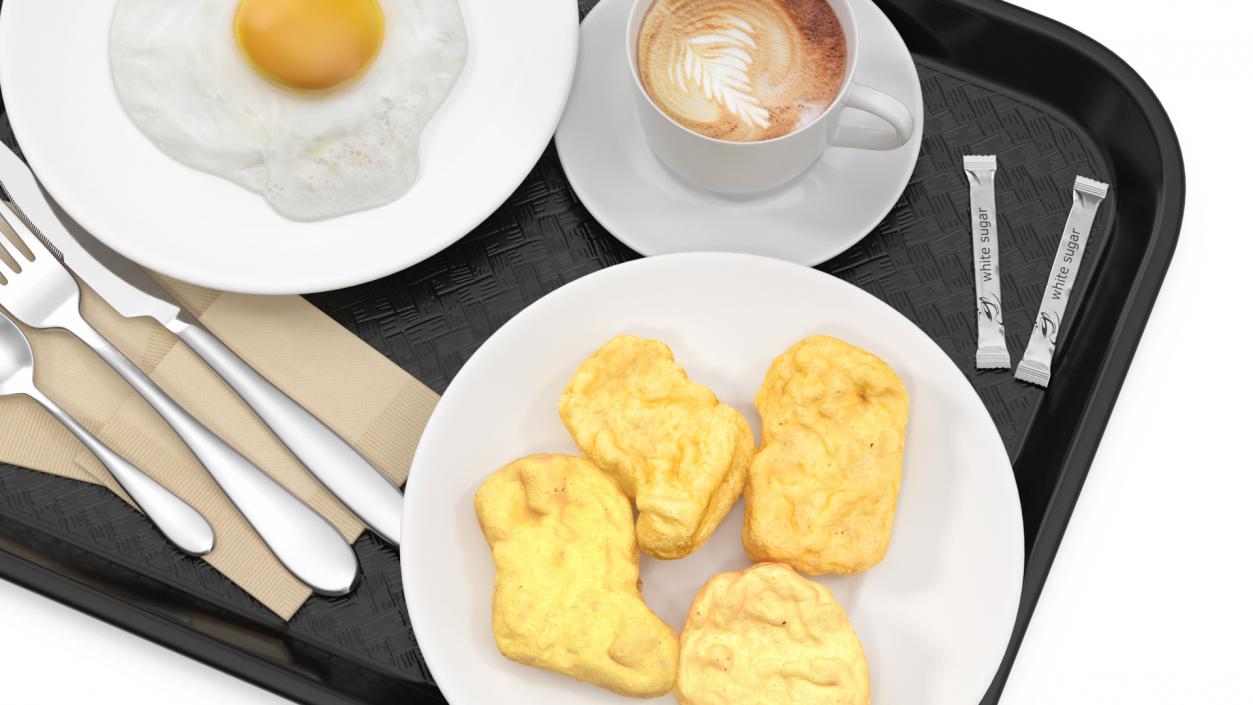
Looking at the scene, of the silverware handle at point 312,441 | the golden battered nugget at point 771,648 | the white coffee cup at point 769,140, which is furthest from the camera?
the silverware handle at point 312,441

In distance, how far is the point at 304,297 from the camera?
4.77 feet

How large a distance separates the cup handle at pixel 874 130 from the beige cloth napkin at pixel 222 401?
0.67 meters

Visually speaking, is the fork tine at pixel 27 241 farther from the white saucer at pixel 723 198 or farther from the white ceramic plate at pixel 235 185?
the white saucer at pixel 723 198

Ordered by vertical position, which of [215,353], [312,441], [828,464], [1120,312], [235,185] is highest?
[235,185]

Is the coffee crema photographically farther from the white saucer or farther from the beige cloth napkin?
the beige cloth napkin

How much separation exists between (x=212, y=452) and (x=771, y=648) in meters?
0.79

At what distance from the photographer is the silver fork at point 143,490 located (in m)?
1.38

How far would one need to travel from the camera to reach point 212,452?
139 centimetres

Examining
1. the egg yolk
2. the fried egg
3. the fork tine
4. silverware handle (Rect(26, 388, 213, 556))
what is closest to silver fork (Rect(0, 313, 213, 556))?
silverware handle (Rect(26, 388, 213, 556))

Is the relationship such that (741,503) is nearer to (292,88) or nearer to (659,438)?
(659,438)

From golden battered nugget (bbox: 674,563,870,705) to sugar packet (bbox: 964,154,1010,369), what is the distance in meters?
0.48

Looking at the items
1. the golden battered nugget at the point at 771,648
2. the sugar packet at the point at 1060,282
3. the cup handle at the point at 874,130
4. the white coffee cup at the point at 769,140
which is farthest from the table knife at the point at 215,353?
the sugar packet at the point at 1060,282

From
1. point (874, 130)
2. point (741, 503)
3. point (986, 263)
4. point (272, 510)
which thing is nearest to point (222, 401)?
point (272, 510)

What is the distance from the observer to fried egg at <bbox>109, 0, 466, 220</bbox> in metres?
1.38
